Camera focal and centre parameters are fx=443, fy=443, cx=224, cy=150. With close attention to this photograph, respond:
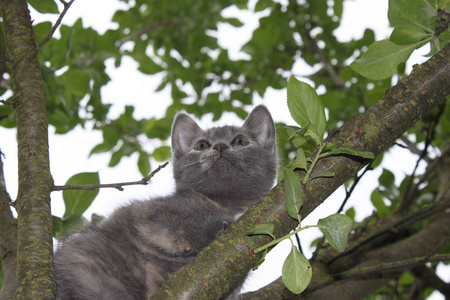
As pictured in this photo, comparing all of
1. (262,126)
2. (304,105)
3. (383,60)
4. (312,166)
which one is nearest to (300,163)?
(312,166)

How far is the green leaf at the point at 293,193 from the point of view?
170 cm

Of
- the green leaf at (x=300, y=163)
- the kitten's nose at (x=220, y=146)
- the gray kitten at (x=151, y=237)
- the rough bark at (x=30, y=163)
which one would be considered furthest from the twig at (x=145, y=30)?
the green leaf at (x=300, y=163)

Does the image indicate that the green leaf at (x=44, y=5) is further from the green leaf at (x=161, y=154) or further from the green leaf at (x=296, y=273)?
the green leaf at (x=296, y=273)

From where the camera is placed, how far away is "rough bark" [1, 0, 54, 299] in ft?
5.27

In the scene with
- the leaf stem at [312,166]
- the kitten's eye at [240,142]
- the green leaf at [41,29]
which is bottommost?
the leaf stem at [312,166]

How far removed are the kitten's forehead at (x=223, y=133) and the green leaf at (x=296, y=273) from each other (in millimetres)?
1844

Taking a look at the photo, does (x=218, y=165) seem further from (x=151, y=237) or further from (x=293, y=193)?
A: (x=293, y=193)

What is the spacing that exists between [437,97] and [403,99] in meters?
0.16

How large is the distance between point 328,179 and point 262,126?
1.84 metres

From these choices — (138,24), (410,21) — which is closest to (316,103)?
(410,21)

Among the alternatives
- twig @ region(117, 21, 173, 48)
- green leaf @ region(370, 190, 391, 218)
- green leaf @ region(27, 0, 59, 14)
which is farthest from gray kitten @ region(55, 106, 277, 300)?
twig @ region(117, 21, 173, 48)

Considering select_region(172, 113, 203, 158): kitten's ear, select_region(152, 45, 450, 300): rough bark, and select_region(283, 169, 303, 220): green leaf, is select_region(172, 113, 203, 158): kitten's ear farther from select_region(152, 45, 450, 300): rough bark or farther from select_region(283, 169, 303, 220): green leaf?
select_region(283, 169, 303, 220): green leaf

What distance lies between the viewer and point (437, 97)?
6.37 feet

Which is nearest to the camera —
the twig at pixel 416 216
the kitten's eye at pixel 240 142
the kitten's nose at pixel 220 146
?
the twig at pixel 416 216
